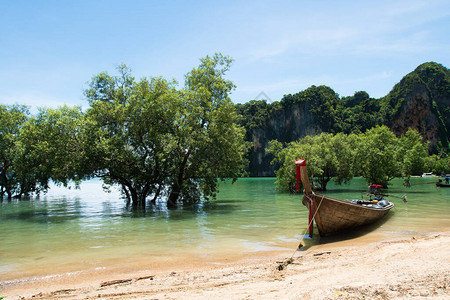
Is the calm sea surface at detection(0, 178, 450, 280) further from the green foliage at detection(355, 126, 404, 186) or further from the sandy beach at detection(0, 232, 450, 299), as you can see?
the green foliage at detection(355, 126, 404, 186)

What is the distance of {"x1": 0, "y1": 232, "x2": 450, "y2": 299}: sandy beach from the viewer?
16.5ft

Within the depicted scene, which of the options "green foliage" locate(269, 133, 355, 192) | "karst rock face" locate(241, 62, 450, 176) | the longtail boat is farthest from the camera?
"karst rock face" locate(241, 62, 450, 176)

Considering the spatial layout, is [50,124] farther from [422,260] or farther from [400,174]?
[400,174]

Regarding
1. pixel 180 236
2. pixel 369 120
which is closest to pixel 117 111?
pixel 180 236

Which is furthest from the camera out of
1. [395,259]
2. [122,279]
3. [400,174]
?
[400,174]

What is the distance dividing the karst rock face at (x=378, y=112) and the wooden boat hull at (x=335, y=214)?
9443cm

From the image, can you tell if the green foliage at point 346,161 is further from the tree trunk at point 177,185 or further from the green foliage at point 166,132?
the tree trunk at point 177,185

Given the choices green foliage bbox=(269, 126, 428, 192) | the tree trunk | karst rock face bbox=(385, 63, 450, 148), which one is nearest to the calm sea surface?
the tree trunk

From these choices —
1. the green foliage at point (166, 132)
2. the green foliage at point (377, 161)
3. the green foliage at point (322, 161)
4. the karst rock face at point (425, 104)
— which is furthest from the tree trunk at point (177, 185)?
the karst rock face at point (425, 104)

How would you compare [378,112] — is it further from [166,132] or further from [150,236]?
[150,236]

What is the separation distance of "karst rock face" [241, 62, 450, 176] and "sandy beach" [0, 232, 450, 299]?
98022 millimetres

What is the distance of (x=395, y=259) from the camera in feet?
23.5

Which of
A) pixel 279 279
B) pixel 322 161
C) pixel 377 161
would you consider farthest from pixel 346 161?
pixel 279 279

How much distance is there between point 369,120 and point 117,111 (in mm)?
113079
